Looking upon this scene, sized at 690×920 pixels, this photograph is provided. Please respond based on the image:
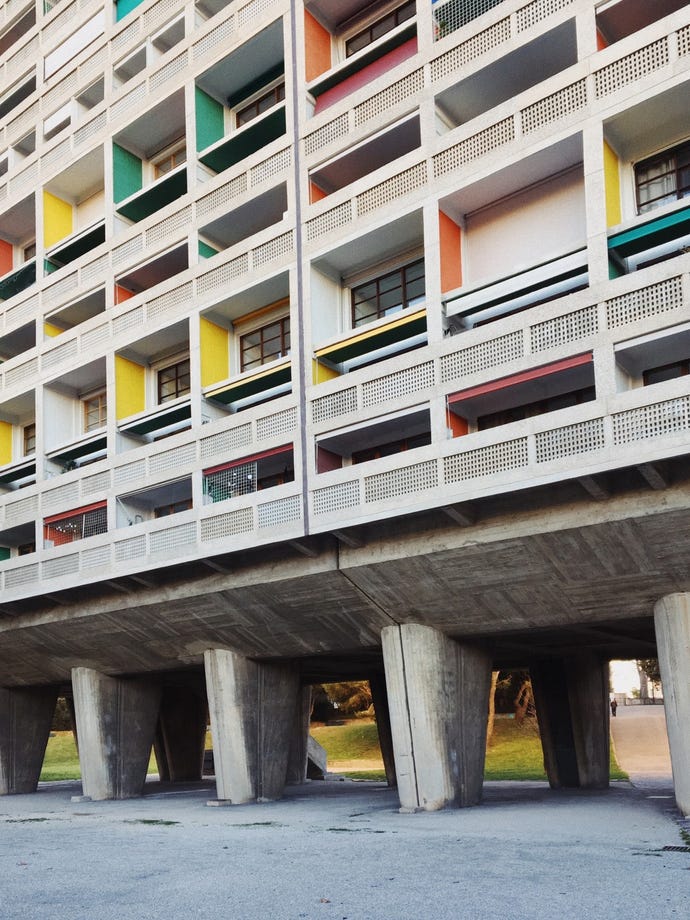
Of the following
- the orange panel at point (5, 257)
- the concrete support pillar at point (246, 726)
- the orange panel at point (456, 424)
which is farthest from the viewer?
the orange panel at point (5, 257)

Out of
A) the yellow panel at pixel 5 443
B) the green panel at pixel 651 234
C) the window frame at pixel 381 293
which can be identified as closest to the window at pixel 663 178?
the green panel at pixel 651 234

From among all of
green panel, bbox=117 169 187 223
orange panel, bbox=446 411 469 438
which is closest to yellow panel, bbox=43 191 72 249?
green panel, bbox=117 169 187 223

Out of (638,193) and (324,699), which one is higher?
(638,193)

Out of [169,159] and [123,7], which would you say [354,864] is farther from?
[123,7]

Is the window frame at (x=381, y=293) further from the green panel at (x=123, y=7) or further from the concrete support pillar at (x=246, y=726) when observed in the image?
the green panel at (x=123, y=7)

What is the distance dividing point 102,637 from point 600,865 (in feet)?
62.0

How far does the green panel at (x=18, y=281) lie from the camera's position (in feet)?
110

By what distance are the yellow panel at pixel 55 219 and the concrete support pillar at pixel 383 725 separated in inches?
699

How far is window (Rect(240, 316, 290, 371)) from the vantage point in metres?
26.4

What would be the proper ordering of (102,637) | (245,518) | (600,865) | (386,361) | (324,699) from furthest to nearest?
(324,699) → (102,637) → (245,518) → (386,361) → (600,865)

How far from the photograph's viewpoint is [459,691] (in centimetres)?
2289

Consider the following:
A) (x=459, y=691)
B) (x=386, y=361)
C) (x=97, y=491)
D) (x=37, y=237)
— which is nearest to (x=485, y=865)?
(x=459, y=691)

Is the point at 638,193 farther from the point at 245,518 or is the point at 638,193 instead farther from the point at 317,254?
the point at 245,518

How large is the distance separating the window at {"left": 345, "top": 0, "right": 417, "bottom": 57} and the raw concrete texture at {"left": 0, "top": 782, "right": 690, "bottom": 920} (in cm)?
1803
